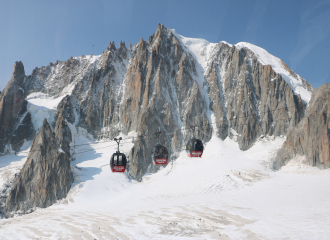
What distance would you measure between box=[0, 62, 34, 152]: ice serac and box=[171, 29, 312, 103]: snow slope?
69603 millimetres

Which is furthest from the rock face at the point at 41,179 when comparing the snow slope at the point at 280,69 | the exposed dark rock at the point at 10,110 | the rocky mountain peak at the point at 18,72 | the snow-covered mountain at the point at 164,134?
the snow slope at the point at 280,69

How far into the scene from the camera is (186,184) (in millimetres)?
49062

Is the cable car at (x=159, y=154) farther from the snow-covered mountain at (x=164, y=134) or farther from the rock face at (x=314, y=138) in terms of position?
the rock face at (x=314, y=138)

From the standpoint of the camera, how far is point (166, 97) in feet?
248

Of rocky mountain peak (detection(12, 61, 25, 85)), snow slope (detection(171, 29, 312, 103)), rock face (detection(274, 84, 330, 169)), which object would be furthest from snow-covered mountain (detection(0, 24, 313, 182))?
rock face (detection(274, 84, 330, 169))

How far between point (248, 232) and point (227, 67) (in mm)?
80980

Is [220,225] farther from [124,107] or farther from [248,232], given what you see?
[124,107]

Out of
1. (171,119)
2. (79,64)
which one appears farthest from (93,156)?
(79,64)

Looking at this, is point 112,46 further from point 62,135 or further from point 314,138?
point 314,138

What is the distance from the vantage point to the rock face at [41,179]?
148ft

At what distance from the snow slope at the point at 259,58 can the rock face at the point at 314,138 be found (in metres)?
15.0

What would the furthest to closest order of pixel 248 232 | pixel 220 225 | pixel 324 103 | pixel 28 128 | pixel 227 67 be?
pixel 227 67 → pixel 28 128 → pixel 324 103 → pixel 220 225 → pixel 248 232

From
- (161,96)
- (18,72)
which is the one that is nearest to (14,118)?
(18,72)

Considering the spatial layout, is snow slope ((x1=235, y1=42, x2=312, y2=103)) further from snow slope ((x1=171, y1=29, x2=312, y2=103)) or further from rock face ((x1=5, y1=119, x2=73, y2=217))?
rock face ((x1=5, y1=119, x2=73, y2=217))
